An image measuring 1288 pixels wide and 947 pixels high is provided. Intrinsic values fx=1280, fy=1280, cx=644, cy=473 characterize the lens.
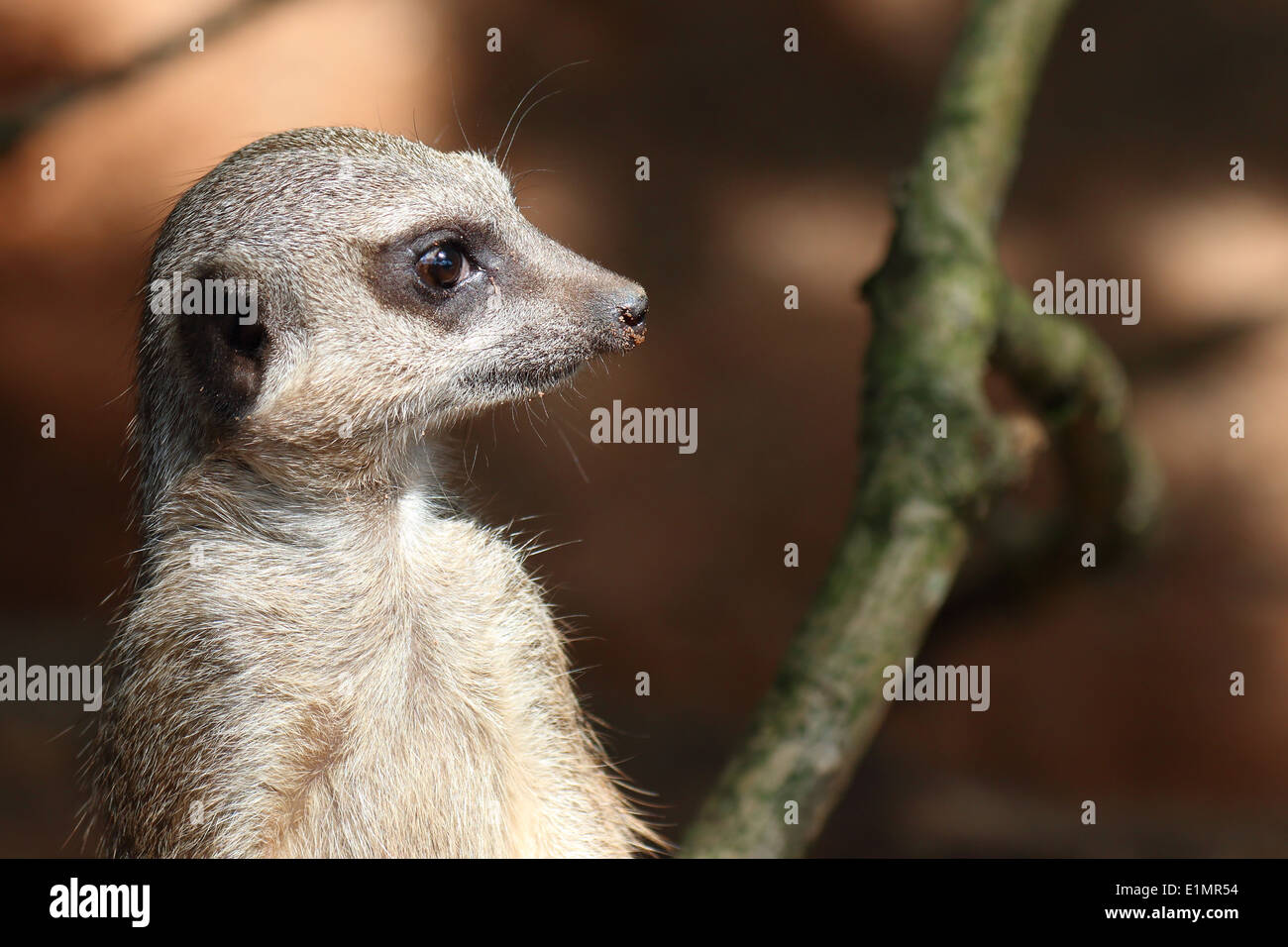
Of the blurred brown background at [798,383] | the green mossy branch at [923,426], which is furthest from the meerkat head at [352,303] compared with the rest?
the blurred brown background at [798,383]

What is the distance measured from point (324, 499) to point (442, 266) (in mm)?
564

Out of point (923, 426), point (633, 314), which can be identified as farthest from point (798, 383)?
point (633, 314)

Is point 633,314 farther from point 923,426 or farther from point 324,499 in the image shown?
point 923,426

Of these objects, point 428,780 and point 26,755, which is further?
point 26,755

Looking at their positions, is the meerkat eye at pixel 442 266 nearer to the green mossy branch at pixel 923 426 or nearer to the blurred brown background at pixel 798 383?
the green mossy branch at pixel 923 426

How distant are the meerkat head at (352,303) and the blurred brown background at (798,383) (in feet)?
9.26

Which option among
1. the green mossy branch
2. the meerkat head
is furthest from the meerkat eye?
the green mossy branch

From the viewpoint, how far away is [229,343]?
2727mm

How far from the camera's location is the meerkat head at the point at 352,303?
2691 mm

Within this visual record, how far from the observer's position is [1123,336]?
6.17 meters

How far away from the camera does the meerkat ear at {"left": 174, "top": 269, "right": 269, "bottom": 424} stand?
2697 millimetres

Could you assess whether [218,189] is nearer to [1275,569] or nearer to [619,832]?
[619,832]

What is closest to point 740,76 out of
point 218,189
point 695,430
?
point 695,430

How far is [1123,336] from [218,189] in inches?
184
